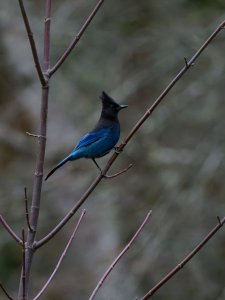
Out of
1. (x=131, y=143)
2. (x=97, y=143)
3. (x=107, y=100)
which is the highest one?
(x=131, y=143)

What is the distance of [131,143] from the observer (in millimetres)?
7430

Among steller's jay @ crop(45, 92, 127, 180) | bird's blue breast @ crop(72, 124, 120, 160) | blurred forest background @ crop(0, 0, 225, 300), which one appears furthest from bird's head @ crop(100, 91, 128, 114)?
blurred forest background @ crop(0, 0, 225, 300)

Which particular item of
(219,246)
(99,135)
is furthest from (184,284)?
(99,135)

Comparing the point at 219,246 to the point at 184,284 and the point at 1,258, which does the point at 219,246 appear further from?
the point at 1,258

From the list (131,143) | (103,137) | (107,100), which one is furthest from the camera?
(131,143)

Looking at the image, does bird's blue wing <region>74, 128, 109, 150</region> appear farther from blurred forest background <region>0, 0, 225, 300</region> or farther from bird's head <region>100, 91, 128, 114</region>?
blurred forest background <region>0, 0, 225, 300</region>

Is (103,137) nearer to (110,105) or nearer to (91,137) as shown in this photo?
(91,137)

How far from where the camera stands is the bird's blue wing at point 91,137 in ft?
15.1

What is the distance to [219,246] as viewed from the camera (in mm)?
8453

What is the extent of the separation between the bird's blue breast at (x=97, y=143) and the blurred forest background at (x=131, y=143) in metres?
2.29

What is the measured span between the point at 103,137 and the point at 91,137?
0.09 meters

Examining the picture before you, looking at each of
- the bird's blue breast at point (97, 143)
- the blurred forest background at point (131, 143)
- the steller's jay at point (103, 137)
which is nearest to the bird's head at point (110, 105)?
the steller's jay at point (103, 137)

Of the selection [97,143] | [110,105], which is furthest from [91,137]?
[110,105]

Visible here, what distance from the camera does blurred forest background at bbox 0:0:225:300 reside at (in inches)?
286
